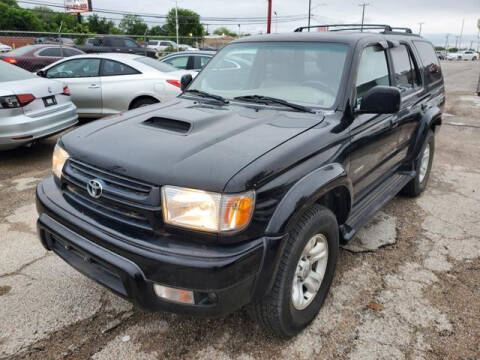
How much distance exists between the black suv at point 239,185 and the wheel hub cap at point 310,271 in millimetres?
10

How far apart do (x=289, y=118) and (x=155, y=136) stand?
895 millimetres

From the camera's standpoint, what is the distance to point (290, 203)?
79.4 inches

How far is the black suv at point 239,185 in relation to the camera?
1.87 metres

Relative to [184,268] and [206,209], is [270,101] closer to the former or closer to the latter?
Answer: [206,209]

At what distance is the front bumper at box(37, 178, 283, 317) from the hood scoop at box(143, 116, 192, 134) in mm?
730

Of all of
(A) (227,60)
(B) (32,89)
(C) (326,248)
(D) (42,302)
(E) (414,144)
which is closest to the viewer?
(C) (326,248)

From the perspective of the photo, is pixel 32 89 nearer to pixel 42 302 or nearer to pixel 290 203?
pixel 42 302

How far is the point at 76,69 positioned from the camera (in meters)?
7.35

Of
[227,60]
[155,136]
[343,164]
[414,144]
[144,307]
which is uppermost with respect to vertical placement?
[227,60]

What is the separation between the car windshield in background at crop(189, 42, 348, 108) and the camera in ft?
9.50

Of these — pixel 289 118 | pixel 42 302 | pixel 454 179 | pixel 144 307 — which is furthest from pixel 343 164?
pixel 454 179

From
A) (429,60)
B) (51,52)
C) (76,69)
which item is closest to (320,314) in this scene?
(429,60)

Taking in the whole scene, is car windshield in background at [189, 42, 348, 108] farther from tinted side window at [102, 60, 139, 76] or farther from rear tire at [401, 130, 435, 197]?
tinted side window at [102, 60, 139, 76]

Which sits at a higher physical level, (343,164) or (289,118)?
(289,118)
